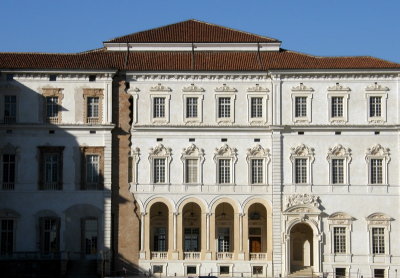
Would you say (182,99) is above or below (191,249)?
above

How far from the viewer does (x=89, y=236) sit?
65188 millimetres

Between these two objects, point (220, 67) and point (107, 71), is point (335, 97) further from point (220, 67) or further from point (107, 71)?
point (107, 71)

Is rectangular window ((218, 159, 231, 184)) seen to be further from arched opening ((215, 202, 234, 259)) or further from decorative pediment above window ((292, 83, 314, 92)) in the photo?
decorative pediment above window ((292, 83, 314, 92))

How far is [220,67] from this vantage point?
2645 inches

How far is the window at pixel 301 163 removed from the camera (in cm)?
6569

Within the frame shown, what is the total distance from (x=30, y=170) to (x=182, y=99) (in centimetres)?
1144

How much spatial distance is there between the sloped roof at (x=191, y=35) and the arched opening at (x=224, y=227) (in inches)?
485

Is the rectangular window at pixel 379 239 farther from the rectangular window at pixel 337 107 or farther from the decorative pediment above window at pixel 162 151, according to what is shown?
the decorative pediment above window at pixel 162 151

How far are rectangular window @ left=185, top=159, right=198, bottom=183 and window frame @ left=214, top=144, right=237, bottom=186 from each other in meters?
1.40

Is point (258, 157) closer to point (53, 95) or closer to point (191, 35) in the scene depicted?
point (191, 35)

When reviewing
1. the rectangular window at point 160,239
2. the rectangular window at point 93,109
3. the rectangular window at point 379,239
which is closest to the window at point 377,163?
the rectangular window at point 379,239

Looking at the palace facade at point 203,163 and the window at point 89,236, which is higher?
the palace facade at point 203,163

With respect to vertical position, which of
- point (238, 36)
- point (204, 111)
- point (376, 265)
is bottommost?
point (376, 265)

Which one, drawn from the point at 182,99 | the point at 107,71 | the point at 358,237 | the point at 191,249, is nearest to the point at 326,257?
the point at 358,237
